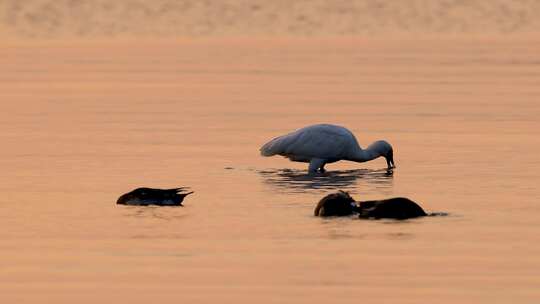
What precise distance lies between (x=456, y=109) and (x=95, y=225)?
1844 cm

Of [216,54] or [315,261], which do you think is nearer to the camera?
[315,261]

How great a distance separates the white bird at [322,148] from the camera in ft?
95.7

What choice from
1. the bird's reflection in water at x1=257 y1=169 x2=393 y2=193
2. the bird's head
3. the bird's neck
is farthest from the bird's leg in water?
the bird's head

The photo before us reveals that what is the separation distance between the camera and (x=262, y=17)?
81.5 m

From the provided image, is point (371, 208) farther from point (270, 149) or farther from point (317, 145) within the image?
point (270, 149)

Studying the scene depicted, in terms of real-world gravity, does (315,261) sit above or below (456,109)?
below

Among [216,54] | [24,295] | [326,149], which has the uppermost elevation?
[216,54]

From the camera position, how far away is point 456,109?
40344 millimetres

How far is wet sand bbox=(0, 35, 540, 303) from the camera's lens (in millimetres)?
19047

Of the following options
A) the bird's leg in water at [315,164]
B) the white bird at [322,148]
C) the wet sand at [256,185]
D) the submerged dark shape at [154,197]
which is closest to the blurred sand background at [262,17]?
the wet sand at [256,185]

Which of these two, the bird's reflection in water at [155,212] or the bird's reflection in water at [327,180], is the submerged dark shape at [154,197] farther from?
the bird's reflection in water at [327,180]

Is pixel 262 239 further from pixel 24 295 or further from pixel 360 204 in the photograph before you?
pixel 24 295

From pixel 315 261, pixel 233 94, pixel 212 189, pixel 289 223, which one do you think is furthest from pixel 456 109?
pixel 315 261

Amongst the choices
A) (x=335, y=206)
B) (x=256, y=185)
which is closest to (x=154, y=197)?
(x=335, y=206)
